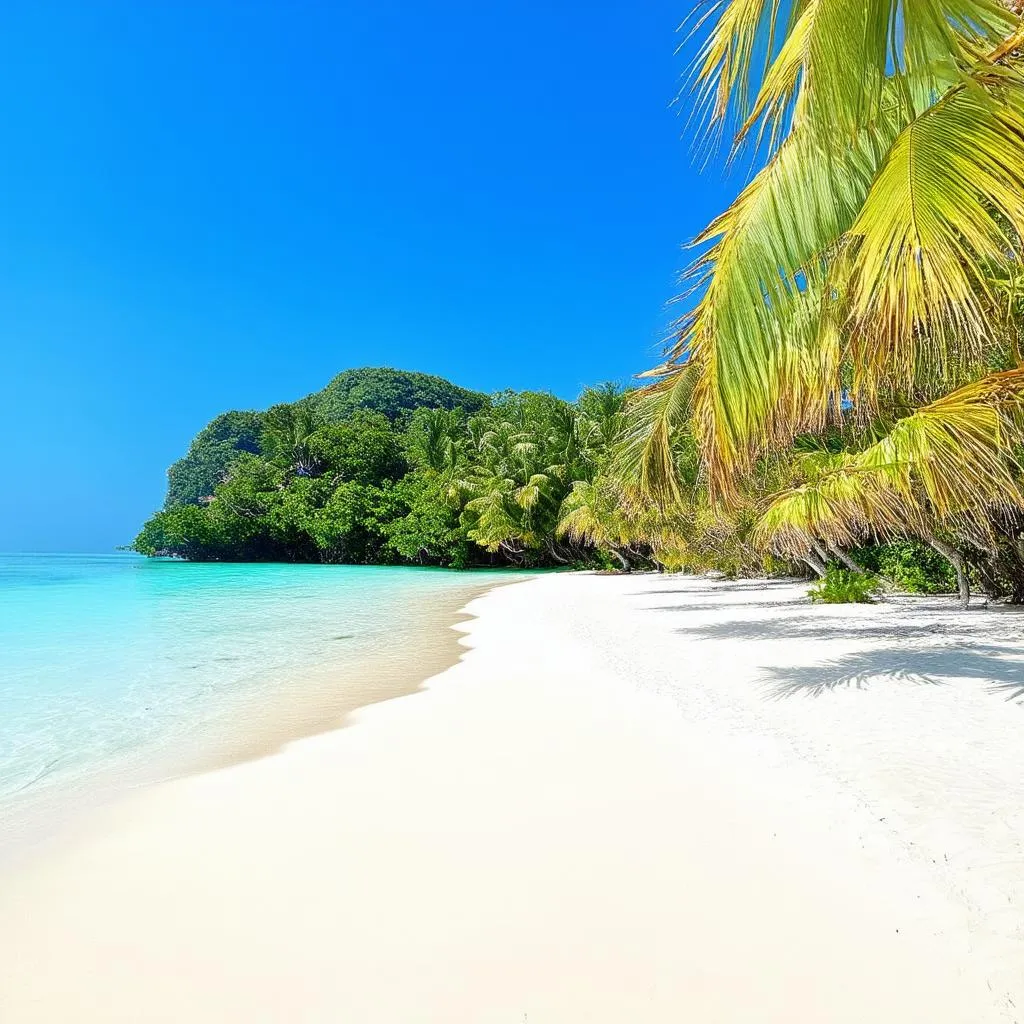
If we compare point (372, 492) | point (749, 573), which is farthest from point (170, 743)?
point (372, 492)

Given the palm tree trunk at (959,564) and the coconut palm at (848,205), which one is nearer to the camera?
the coconut palm at (848,205)

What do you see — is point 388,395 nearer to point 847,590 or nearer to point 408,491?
point 408,491

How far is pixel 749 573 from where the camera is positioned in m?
16.8

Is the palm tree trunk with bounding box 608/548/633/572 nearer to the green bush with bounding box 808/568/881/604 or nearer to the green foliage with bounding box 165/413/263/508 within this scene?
the green bush with bounding box 808/568/881/604

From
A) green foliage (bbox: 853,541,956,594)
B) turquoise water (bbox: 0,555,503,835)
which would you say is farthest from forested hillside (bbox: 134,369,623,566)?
green foliage (bbox: 853,541,956,594)

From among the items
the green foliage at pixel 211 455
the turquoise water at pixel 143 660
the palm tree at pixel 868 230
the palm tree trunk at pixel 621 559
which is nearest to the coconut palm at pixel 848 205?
the palm tree at pixel 868 230

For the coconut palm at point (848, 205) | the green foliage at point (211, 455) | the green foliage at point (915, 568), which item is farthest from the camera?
the green foliage at point (211, 455)

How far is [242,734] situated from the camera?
166 inches

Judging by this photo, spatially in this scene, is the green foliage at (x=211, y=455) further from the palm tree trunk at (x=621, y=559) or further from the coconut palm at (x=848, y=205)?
the coconut palm at (x=848, y=205)

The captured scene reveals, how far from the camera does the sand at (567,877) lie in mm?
1553

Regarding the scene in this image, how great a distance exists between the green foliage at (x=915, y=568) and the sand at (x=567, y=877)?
26.8 ft

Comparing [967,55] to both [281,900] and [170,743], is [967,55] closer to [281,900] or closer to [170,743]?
[281,900]

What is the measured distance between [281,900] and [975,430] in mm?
4509

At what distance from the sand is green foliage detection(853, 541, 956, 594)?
8162 mm
